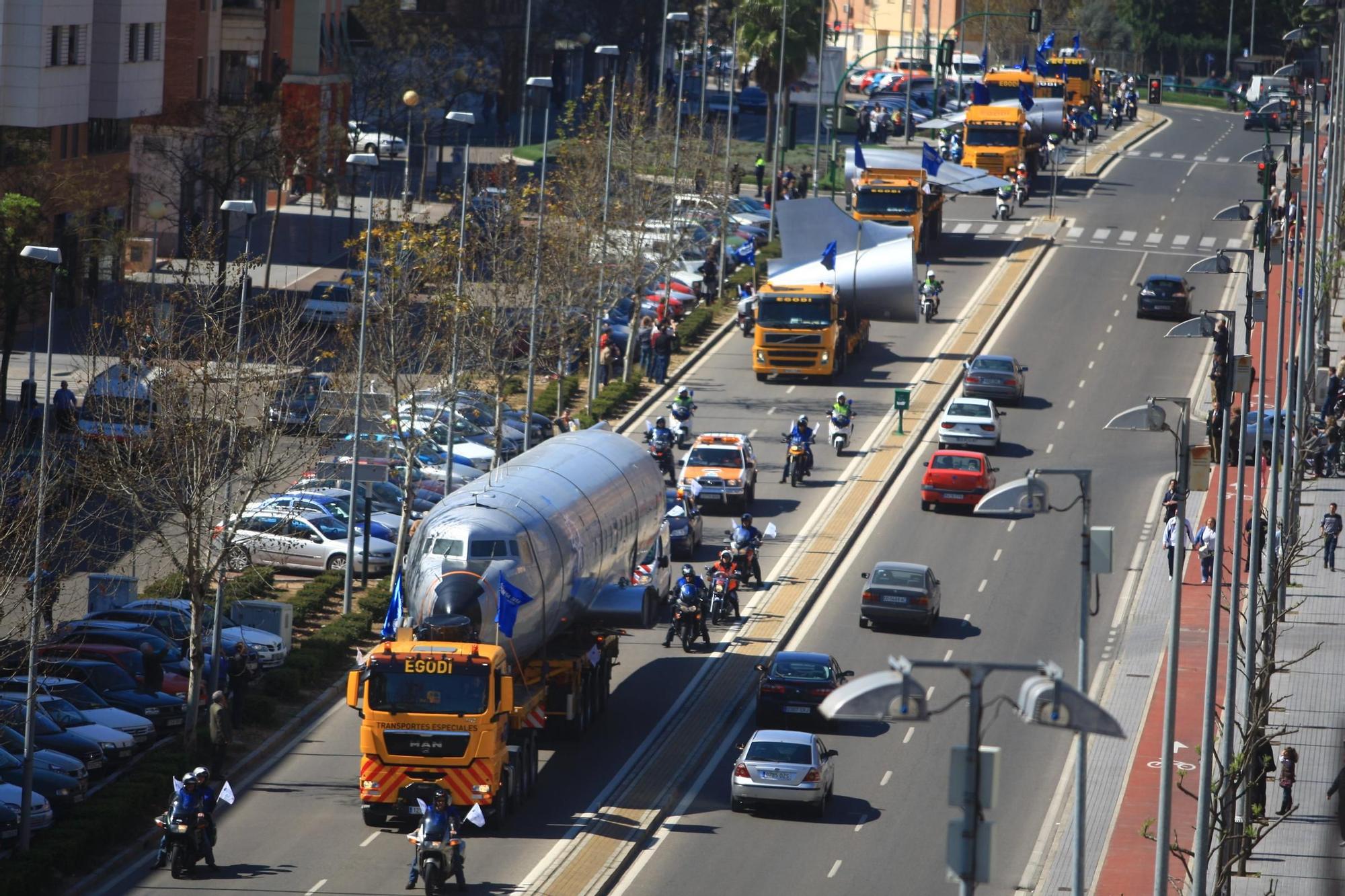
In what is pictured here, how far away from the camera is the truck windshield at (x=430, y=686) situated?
31.7 meters

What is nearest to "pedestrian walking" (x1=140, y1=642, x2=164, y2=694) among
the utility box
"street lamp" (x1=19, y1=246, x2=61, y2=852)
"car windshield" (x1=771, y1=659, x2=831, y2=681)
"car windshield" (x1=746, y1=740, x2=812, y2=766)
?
the utility box

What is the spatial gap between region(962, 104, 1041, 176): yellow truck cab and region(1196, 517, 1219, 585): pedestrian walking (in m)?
46.1

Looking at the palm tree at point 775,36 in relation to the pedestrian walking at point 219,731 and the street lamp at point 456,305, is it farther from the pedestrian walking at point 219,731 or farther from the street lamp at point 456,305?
the pedestrian walking at point 219,731

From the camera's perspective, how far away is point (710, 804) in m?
35.2

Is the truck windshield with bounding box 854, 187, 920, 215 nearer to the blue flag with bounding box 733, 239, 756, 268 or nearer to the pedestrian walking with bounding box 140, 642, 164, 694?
the blue flag with bounding box 733, 239, 756, 268

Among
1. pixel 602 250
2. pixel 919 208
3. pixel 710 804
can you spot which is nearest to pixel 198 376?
pixel 710 804

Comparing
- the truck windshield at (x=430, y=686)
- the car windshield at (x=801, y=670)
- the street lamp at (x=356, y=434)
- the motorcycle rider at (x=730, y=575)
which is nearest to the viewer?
the truck windshield at (x=430, y=686)

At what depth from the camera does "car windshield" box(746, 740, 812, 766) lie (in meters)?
34.2

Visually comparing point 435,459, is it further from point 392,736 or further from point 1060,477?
point 392,736

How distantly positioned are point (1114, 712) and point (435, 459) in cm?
2101

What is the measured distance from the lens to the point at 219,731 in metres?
35.1

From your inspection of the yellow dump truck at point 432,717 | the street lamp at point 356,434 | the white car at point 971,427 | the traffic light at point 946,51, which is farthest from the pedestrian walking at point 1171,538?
the traffic light at point 946,51

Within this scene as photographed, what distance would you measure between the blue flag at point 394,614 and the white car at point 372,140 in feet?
162

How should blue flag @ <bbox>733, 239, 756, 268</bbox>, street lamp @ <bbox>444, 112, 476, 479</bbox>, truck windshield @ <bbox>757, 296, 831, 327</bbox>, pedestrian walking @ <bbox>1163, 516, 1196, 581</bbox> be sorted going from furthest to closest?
blue flag @ <bbox>733, 239, 756, 268</bbox>, truck windshield @ <bbox>757, 296, 831, 327</bbox>, pedestrian walking @ <bbox>1163, 516, 1196, 581</bbox>, street lamp @ <bbox>444, 112, 476, 479</bbox>
